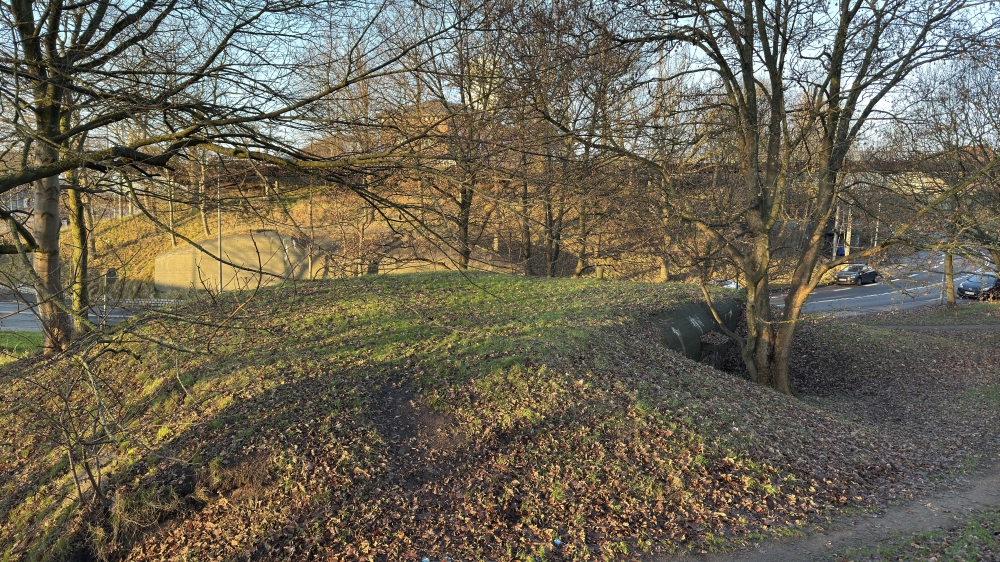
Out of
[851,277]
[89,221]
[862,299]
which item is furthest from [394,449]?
[851,277]

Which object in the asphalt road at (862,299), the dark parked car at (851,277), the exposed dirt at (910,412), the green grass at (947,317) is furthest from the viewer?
the dark parked car at (851,277)

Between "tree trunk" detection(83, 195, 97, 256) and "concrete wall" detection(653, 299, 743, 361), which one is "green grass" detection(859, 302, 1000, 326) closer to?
"concrete wall" detection(653, 299, 743, 361)

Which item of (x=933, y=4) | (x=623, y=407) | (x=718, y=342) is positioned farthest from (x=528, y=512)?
(x=933, y=4)

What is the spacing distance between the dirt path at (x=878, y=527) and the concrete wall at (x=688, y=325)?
500cm

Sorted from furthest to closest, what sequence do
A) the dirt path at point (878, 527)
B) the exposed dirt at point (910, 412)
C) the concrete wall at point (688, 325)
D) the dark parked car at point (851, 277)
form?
1. the dark parked car at point (851, 277)
2. the concrete wall at point (688, 325)
3. the exposed dirt at point (910, 412)
4. the dirt path at point (878, 527)

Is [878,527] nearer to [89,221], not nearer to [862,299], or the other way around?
[89,221]

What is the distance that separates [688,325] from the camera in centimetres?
1267

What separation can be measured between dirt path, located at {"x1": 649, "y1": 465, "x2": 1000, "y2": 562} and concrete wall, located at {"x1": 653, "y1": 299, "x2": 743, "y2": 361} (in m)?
5.00

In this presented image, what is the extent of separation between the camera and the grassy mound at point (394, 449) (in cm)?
528

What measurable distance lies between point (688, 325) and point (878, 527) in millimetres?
6988

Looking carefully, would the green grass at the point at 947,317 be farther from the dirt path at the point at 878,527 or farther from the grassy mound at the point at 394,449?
the dirt path at the point at 878,527

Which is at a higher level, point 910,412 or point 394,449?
point 394,449

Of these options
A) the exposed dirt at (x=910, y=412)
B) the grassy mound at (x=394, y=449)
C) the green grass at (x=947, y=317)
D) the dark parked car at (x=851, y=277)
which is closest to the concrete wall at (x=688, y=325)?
the exposed dirt at (x=910, y=412)

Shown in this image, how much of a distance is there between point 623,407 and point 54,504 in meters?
5.95
